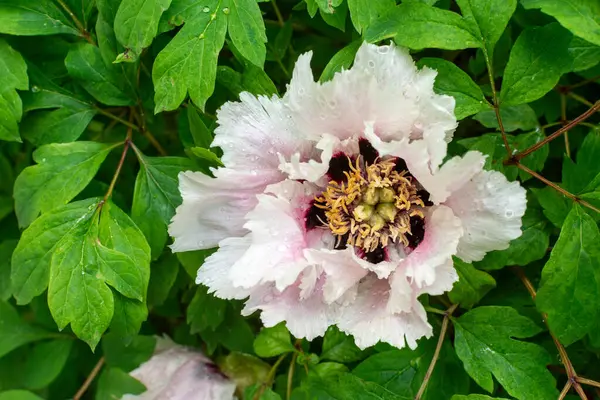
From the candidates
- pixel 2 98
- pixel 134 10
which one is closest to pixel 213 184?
pixel 134 10

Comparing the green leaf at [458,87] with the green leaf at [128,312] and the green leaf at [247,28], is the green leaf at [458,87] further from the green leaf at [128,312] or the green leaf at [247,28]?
the green leaf at [128,312]

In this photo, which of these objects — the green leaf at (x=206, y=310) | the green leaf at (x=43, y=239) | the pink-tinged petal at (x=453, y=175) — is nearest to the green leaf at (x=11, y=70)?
the green leaf at (x=43, y=239)

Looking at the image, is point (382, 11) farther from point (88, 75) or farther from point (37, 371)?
Answer: point (37, 371)

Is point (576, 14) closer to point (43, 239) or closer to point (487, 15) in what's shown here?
point (487, 15)

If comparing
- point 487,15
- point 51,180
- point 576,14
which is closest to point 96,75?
point 51,180

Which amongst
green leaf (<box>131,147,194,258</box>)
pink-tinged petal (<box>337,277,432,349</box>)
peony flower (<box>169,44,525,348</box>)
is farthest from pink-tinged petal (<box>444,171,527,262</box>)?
green leaf (<box>131,147,194,258</box>)

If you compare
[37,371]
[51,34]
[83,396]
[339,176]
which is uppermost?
[51,34]

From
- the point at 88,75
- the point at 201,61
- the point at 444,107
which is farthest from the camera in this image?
the point at 88,75
